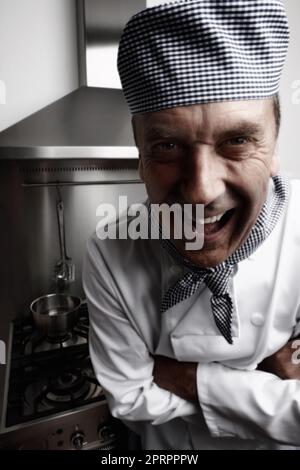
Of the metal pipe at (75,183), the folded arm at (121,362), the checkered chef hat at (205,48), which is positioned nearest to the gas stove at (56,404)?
the folded arm at (121,362)

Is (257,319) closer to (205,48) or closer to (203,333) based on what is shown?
(203,333)

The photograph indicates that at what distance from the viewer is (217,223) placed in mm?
536

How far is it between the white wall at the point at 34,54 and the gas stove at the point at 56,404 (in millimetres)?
887

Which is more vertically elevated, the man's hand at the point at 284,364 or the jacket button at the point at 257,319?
the jacket button at the point at 257,319

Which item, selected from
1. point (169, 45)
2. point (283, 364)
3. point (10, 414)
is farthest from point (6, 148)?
point (283, 364)

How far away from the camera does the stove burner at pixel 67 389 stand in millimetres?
934

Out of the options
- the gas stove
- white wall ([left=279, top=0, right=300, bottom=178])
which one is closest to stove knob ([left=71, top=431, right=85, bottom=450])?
the gas stove

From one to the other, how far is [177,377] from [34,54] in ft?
3.96

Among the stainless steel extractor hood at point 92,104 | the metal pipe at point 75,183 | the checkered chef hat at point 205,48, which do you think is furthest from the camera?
the metal pipe at point 75,183

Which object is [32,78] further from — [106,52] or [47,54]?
[106,52]

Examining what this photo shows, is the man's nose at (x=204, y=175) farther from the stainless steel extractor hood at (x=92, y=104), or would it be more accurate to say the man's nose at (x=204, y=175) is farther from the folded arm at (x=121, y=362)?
the stainless steel extractor hood at (x=92, y=104)

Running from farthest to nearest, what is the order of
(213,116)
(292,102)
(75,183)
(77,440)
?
(292,102) < (75,183) < (77,440) < (213,116)

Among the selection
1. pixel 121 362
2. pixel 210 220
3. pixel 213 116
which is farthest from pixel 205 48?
pixel 121 362

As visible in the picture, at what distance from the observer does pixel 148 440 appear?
0.87m
